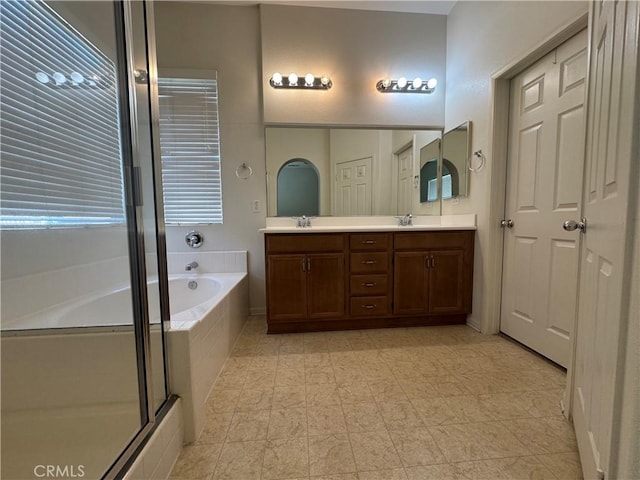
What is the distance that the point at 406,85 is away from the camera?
2.49m

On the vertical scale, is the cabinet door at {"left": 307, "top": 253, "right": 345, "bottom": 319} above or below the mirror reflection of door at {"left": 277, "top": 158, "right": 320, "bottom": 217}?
below

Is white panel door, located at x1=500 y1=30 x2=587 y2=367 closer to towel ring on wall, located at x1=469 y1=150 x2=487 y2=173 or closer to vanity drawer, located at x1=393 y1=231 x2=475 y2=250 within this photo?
towel ring on wall, located at x1=469 y1=150 x2=487 y2=173

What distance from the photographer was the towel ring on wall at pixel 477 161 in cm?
202

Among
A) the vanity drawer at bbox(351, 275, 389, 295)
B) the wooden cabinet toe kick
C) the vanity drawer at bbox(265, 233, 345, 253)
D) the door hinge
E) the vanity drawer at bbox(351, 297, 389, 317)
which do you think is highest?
the door hinge

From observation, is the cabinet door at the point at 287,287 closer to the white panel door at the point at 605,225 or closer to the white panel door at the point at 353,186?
the white panel door at the point at 353,186

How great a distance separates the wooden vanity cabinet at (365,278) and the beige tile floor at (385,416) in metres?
0.31

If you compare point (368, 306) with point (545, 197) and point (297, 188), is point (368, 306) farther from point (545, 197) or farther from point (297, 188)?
point (545, 197)

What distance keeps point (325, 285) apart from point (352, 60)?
2.04m

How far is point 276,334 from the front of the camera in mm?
2135

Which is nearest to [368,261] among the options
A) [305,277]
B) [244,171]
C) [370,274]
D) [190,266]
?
[370,274]

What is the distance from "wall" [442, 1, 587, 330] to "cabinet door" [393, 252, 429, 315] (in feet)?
1.41

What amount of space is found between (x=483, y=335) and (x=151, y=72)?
2586 mm

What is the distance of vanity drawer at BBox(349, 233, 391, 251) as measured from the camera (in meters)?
2.11

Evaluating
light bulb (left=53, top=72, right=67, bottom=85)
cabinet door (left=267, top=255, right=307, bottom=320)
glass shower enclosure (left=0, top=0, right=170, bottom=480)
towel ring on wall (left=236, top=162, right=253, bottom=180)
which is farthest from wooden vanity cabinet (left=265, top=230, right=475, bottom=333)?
light bulb (left=53, top=72, right=67, bottom=85)
